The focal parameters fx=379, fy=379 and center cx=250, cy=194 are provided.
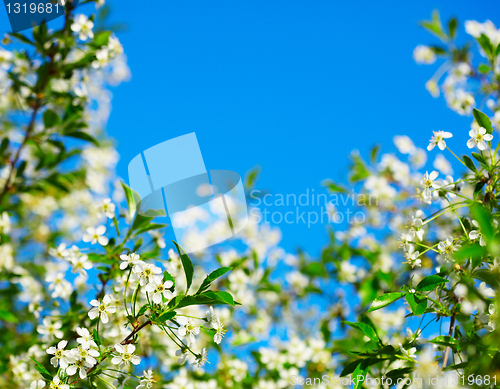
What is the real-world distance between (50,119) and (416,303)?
7.27 ft

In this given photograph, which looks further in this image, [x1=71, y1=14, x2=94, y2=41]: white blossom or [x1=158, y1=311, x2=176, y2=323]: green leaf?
[x1=71, y1=14, x2=94, y2=41]: white blossom

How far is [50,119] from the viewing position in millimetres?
2307

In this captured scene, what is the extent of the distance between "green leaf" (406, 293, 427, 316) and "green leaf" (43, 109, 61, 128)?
2.18m

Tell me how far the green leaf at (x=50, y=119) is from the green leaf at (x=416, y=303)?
218 cm

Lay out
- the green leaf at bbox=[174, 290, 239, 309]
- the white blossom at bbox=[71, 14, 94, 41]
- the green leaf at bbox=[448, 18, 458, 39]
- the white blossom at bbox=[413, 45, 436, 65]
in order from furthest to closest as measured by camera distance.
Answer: the white blossom at bbox=[413, 45, 436, 65], the green leaf at bbox=[448, 18, 458, 39], the white blossom at bbox=[71, 14, 94, 41], the green leaf at bbox=[174, 290, 239, 309]

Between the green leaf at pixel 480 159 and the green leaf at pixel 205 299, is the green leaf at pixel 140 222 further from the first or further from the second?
the green leaf at pixel 480 159

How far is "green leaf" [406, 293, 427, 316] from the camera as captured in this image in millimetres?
1125

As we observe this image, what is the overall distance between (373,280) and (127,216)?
153 centimetres

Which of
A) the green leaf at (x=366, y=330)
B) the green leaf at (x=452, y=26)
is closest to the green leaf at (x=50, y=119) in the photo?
the green leaf at (x=366, y=330)

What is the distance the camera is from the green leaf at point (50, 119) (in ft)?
7.50

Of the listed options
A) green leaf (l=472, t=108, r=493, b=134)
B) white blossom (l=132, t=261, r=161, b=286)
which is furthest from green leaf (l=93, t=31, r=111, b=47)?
green leaf (l=472, t=108, r=493, b=134)

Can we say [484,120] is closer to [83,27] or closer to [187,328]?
[187,328]

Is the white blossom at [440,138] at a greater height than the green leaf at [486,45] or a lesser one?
lesser

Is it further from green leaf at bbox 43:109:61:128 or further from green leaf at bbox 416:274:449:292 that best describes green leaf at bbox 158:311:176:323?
green leaf at bbox 43:109:61:128
